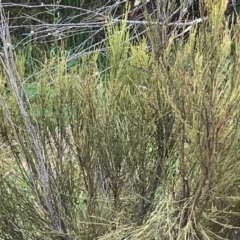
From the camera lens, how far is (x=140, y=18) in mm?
4660

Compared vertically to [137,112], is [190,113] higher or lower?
higher

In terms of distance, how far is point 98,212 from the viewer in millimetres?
2420

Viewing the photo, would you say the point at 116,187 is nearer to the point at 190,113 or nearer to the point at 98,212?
the point at 98,212

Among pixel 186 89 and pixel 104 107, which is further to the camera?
pixel 104 107

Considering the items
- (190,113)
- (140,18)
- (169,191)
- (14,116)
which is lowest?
(140,18)

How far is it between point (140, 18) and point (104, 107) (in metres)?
2.45

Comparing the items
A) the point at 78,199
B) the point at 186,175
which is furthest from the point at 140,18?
the point at 186,175

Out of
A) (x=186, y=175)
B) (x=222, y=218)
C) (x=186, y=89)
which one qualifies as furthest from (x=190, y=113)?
(x=222, y=218)

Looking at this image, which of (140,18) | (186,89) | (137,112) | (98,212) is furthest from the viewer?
(140,18)

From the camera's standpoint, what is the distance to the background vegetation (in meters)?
1.99

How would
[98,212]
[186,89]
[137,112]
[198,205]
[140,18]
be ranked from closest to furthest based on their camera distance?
1. [186,89]
2. [198,205]
3. [137,112]
4. [98,212]
5. [140,18]

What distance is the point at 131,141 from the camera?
233cm

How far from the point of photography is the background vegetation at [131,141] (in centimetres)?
199

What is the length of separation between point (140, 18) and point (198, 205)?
2735mm
